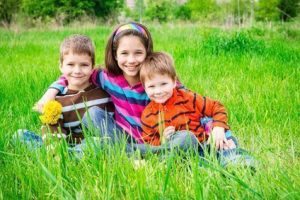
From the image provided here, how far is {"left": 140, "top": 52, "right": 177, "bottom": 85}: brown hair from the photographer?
2.85 meters

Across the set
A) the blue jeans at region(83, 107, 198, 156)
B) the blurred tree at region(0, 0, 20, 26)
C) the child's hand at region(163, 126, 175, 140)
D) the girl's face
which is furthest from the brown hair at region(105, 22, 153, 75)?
the blurred tree at region(0, 0, 20, 26)

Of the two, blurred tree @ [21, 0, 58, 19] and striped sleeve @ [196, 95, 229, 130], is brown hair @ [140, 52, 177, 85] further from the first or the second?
blurred tree @ [21, 0, 58, 19]

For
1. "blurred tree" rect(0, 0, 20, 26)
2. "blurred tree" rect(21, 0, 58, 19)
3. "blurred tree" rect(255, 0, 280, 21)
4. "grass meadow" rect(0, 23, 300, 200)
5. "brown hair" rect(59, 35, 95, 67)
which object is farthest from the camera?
"blurred tree" rect(255, 0, 280, 21)

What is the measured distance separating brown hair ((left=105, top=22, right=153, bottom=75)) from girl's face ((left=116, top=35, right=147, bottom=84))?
0.03 metres

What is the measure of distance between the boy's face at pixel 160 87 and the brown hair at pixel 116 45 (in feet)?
1.11

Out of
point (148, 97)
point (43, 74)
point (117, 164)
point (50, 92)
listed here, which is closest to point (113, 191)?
point (117, 164)

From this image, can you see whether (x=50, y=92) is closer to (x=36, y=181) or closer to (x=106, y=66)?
(x=106, y=66)

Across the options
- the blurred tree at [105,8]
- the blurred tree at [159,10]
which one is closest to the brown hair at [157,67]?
the blurred tree at [105,8]

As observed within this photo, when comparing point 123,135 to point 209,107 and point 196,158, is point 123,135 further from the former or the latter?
point 196,158

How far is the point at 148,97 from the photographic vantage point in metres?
3.13

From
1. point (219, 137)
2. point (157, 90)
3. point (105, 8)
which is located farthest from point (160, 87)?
point (105, 8)

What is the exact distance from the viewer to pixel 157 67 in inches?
112

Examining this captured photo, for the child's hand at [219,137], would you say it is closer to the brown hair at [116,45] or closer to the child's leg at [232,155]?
the child's leg at [232,155]

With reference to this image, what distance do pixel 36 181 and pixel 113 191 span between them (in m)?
0.36
